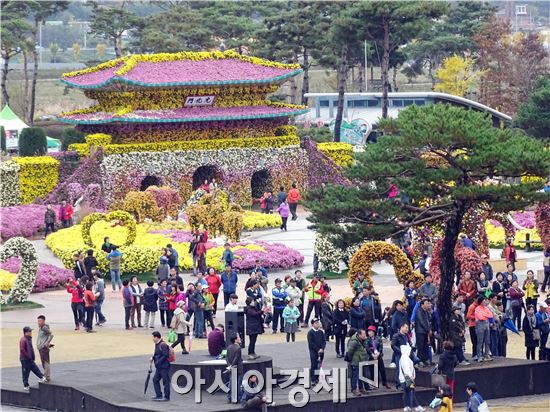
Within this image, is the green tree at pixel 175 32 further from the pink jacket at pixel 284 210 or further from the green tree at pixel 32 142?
the pink jacket at pixel 284 210

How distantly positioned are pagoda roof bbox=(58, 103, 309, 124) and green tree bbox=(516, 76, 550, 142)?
1771cm

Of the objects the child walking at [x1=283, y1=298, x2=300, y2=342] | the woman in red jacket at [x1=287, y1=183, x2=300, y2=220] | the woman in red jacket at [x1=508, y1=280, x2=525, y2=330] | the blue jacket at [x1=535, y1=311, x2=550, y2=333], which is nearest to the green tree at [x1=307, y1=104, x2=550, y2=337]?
the blue jacket at [x1=535, y1=311, x2=550, y2=333]

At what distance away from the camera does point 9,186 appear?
2323 inches

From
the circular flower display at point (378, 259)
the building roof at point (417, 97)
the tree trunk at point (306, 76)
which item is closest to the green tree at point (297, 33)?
the tree trunk at point (306, 76)

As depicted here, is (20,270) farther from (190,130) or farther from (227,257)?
(190,130)

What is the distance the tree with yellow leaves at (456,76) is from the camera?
105m

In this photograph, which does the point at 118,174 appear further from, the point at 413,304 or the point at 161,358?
the point at 161,358

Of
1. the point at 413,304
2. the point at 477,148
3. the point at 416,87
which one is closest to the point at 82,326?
the point at 413,304

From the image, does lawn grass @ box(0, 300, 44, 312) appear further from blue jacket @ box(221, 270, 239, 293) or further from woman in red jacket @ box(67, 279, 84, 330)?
blue jacket @ box(221, 270, 239, 293)

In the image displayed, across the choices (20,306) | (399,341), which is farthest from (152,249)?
(399,341)

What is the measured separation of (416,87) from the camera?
12988 cm

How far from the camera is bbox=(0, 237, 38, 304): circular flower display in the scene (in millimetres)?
39844

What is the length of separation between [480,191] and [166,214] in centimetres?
2495

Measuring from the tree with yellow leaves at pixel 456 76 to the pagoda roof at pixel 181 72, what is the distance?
43.3 m
